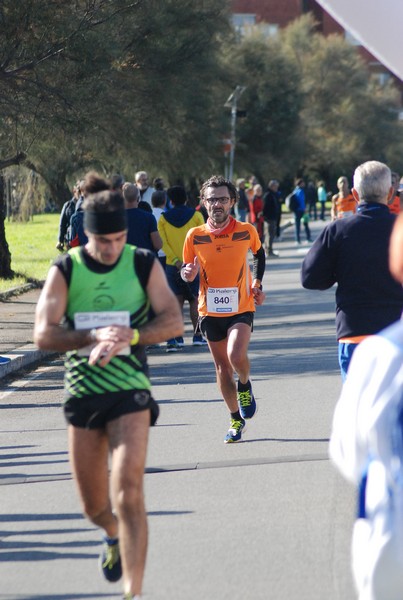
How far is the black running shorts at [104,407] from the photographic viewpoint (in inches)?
212

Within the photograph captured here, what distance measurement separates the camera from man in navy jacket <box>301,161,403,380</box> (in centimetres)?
693

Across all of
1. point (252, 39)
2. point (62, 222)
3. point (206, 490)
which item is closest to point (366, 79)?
point (252, 39)

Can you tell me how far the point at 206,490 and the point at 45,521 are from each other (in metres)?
1.10

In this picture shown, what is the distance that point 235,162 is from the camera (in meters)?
57.4

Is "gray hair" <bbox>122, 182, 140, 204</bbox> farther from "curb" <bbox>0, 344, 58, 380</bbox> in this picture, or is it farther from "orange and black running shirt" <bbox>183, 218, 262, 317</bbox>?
"orange and black running shirt" <bbox>183, 218, 262, 317</bbox>

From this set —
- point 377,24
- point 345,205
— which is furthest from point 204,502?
point 345,205

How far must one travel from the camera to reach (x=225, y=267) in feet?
31.4

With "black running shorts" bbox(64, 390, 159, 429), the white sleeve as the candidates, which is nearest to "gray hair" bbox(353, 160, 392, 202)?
"black running shorts" bbox(64, 390, 159, 429)

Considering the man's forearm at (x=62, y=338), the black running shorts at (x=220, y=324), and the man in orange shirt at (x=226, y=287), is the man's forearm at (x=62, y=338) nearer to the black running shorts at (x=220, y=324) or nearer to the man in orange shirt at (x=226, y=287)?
the man in orange shirt at (x=226, y=287)

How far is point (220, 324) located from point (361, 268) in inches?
107

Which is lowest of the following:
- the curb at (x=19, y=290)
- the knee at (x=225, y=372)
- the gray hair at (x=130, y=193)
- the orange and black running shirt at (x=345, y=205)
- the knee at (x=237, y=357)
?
the curb at (x=19, y=290)

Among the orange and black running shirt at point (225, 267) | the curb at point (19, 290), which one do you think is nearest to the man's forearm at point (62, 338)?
the orange and black running shirt at point (225, 267)

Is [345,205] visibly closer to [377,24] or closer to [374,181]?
[374,181]

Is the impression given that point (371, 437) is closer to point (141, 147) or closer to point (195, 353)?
point (195, 353)
